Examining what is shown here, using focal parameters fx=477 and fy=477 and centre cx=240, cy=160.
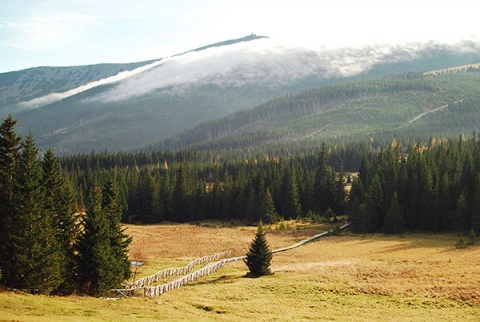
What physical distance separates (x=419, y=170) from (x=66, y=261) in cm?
8515

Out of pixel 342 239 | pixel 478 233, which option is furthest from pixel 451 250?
pixel 342 239

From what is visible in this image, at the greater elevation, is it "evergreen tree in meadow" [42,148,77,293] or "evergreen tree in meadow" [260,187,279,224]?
"evergreen tree in meadow" [42,148,77,293]

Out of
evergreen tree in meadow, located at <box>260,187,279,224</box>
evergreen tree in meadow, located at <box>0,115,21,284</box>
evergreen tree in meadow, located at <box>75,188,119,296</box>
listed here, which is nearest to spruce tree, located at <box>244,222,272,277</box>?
evergreen tree in meadow, located at <box>75,188,119,296</box>

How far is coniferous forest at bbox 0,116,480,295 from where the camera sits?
4012 cm

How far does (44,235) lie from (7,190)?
4.92m

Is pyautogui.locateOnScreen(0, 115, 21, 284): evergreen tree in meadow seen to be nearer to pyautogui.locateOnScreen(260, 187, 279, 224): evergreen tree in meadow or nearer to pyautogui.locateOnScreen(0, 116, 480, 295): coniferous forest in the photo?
pyautogui.locateOnScreen(0, 116, 480, 295): coniferous forest

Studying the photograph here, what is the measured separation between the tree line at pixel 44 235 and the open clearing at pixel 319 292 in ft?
9.70

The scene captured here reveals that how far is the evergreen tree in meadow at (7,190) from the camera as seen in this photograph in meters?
39.2

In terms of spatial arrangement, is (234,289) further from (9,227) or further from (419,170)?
(419,170)

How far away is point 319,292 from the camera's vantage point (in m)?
49.5

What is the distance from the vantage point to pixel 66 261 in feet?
143

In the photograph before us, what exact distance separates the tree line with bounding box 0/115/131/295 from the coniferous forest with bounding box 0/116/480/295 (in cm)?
8

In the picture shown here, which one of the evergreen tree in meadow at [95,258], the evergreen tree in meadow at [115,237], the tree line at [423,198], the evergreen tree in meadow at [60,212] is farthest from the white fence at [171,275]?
the tree line at [423,198]

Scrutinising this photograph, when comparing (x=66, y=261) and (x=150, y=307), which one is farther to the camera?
(x=66, y=261)
